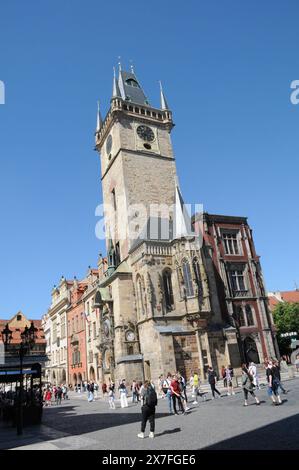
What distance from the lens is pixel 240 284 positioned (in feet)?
120

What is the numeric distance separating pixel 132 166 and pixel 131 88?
1510 centimetres

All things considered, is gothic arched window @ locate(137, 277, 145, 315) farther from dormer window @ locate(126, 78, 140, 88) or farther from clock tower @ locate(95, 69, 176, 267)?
dormer window @ locate(126, 78, 140, 88)

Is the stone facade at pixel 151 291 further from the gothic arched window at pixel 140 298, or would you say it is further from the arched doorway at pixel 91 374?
the arched doorway at pixel 91 374

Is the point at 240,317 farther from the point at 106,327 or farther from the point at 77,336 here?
the point at 77,336

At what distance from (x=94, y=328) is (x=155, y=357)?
16.2 meters

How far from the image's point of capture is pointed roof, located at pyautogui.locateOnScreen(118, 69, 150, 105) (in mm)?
48562

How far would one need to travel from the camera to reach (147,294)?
31.5 m

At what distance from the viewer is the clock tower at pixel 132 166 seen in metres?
40.0

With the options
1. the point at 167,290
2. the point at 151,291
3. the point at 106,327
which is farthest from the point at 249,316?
the point at 106,327

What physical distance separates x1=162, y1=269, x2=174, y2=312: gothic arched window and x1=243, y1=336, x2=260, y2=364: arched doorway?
834 centimetres
